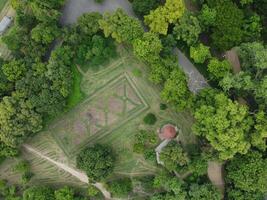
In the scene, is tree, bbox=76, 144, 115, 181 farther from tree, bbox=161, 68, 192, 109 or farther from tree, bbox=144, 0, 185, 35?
tree, bbox=144, 0, 185, 35

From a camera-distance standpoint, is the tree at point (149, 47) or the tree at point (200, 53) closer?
the tree at point (149, 47)

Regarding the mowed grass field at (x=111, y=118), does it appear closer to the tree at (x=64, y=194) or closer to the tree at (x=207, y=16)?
the tree at (x=64, y=194)

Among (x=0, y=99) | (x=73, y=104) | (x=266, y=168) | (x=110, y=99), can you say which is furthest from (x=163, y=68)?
(x=0, y=99)

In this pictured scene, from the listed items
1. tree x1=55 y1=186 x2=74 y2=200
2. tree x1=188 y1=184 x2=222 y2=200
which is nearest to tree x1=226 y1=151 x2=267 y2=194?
tree x1=188 y1=184 x2=222 y2=200

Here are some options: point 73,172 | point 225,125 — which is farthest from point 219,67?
point 73,172

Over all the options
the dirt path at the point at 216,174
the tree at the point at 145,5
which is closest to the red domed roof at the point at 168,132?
the dirt path at the point at 216,174

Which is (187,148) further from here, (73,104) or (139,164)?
(73,104)
